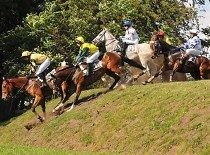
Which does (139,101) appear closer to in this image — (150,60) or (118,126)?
(118,126)

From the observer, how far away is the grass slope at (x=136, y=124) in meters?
15.3

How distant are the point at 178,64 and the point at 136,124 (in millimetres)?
5912

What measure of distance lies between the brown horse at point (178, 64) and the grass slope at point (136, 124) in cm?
196

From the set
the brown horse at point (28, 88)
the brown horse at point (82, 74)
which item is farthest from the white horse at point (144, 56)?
the brown horse at point (28, 88)

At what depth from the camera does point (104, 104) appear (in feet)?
71.0

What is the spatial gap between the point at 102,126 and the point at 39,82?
225 inches

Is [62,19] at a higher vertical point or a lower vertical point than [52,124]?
higher

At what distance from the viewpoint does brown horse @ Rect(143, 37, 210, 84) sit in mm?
22969

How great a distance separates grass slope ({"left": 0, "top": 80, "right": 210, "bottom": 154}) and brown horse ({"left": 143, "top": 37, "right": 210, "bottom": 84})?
77.2 inches

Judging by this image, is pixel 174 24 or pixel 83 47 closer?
Answer: pixel 83 47

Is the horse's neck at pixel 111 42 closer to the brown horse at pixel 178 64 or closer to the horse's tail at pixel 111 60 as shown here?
the horse's tail at pixel 111 60

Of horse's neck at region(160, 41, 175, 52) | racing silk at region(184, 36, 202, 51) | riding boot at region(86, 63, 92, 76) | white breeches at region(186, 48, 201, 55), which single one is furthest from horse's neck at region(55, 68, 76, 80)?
racing silk at region(184, 36, 202, 51)

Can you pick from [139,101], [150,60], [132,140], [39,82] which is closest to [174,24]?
[150,60]

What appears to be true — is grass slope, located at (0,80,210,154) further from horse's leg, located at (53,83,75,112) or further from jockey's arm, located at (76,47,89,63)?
jockey's arm, located at (76,47,89,63)
